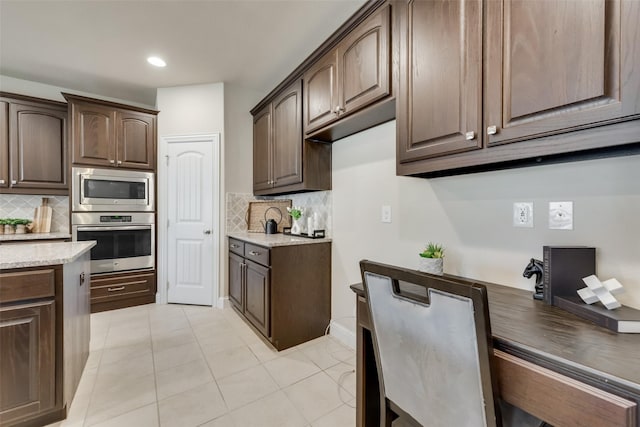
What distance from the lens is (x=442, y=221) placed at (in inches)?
64.8

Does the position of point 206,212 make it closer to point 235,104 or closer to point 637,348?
point 235,104

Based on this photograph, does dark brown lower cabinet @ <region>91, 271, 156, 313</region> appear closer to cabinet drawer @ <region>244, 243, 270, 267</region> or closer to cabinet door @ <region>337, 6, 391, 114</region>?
cabinet drawer @ <region>244, 243, 270, 267</region>

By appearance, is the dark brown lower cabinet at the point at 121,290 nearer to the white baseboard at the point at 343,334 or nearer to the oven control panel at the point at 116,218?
the oven control panel at the point at 116,218

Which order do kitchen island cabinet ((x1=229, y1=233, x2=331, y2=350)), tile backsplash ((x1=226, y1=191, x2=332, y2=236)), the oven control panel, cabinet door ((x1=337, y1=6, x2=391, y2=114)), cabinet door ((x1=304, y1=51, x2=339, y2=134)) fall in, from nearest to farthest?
cabinet door ((x1=337, y1=6, x2=391, y2=114)) → cabinet door ((x1=304, y1=51, x2=339, y2=134)) → kitchen island cabinet ((x1=229, y1=233, x2=331, y2=350)) → tile backsplash ((x1=226, y1=191, x2=332, y2=236)) → the oven control panel

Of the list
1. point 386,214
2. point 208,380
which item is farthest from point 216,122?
point 208,380

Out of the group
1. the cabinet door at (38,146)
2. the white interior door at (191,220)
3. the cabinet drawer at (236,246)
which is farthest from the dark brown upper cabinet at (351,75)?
the cabinet door at (38,146)

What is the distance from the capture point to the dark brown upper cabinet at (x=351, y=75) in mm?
1588

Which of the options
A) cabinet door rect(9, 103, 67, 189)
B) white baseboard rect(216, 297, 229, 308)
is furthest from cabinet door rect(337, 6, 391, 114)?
cabinet door rect(9, 103, 67, 189)

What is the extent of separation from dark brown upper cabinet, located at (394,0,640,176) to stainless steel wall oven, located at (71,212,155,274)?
325 cm

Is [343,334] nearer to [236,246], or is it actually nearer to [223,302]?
[236,246]

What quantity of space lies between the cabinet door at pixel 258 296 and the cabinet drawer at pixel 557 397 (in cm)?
178

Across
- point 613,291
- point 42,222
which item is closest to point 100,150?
point 42,222

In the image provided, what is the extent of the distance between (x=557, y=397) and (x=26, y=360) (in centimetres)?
218

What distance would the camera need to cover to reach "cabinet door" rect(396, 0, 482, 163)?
1138 mm
